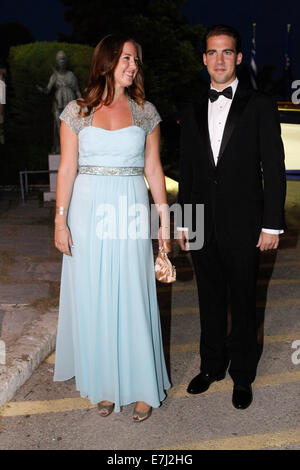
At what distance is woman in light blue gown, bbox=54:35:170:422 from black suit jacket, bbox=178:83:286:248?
210 mm

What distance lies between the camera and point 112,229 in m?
2.89

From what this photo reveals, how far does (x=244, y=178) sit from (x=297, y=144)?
12.1m

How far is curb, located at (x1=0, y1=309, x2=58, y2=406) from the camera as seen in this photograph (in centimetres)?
323

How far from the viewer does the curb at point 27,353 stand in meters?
3.23


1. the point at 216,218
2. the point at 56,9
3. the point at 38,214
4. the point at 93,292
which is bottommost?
the point at 38,214

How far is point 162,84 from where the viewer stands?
71.8 ft

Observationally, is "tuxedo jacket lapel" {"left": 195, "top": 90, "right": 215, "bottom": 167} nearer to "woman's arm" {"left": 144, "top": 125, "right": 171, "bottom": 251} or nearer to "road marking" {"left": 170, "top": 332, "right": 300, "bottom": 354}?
"woman's arm" {"left": 144, "top": 125, "right": 171, "bottom": 251}

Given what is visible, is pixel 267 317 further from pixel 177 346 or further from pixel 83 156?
pixel 83 156

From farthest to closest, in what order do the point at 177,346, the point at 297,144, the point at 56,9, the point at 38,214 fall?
the point at 56,9
the point at 297,144
the point at 38,214
the point at 177,346

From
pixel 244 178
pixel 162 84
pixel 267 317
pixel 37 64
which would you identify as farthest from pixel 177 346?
pixel 162 84

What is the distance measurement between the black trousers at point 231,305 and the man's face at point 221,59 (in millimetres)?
902

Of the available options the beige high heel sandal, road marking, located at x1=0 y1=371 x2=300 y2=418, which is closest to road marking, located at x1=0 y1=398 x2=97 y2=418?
road marking, located at x1=0 y1=371 x2=300 y2=418

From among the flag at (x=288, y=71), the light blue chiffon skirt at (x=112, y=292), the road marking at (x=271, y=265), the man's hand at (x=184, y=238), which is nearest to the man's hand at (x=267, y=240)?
the man's hand at (x=184, y=238)

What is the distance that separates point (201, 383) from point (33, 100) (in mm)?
13663
